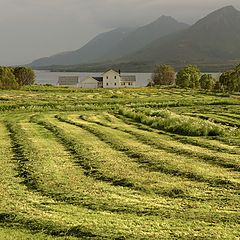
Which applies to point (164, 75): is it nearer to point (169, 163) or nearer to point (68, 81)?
point (68, 81)

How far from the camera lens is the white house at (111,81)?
143 metres

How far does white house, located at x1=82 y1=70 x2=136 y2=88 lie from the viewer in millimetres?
143125

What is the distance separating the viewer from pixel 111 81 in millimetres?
143250

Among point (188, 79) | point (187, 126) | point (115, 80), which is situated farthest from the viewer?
point (115, 80)

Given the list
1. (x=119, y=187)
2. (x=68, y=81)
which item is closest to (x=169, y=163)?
(x=119, y=187)

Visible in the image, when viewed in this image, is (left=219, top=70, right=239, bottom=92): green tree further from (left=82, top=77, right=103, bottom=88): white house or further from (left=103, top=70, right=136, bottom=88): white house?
(left=82, top=77, right=103, bottom=88): white house

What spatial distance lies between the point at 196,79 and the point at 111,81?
42.2m

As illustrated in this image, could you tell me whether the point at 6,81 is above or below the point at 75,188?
above

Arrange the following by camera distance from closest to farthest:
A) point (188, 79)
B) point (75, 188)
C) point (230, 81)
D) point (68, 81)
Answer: point (75, 188)
point (230, 81)
point (188, 79)
point (68, 81)

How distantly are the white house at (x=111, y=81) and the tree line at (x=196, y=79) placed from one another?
69.0 feet

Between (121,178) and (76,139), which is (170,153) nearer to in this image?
(121,178)

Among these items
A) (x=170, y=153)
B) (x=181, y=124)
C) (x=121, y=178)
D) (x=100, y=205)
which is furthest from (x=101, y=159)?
(x=181, y=124)

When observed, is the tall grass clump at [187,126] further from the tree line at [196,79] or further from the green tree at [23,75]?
the green tree at [23,75]

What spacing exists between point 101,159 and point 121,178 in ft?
11.7
